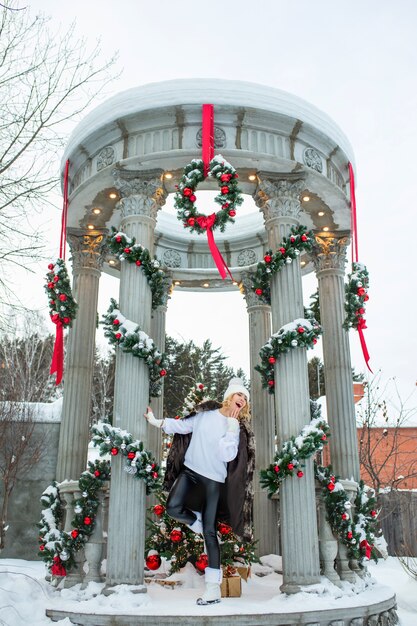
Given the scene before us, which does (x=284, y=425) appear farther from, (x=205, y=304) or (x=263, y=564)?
(x=205, y=304)

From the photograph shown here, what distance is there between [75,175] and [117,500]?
21.2 ft

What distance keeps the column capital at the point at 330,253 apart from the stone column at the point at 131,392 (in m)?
4.18

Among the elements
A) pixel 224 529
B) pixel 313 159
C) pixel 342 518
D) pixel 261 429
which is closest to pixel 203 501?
pixel 224 529

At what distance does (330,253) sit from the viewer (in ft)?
42.7

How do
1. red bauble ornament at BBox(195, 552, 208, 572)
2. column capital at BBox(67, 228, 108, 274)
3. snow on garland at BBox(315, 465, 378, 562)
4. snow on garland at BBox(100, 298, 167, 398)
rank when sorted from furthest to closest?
column capital at BBox(67, 228, 108, 274) → snow on garland at BBox(315, 465, 378, 562) → red bauble ornament at BBox(195, 552, 208, 572) → snow on garland at BBox(100, 298, 167, 398)

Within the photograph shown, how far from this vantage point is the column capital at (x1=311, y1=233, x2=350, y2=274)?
512 inches

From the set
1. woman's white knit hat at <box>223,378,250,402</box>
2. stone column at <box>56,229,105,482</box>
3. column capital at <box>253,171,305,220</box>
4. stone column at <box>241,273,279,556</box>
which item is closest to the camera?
woman's white knit hat at <box>223,378,250,402</box>

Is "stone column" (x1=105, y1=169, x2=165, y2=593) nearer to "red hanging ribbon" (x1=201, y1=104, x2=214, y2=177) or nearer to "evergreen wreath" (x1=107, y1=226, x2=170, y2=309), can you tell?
"evergreen wreath" (x1=107, y1=226, x2=170, y2=309)

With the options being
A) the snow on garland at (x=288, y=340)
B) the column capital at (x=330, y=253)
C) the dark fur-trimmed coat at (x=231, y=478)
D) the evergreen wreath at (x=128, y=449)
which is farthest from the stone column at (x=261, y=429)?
the snow on garland at (x=288, y=340)

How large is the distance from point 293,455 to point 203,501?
5.09 ft

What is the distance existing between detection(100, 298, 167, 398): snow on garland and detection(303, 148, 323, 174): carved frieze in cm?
450

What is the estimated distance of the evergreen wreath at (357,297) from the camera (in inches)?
445

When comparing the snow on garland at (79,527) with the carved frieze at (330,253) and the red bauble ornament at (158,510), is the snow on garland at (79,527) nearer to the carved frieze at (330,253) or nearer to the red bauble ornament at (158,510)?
the red bauble ornament at (158,510)

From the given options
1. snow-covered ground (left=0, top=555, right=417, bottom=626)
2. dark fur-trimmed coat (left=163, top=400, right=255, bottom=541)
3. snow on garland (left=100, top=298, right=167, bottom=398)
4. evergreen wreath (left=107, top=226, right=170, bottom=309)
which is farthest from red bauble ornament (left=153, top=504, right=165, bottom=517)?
evergreen wreath (left=107, top=226, right=170, bottom=309)
